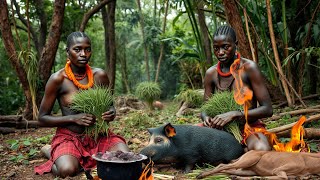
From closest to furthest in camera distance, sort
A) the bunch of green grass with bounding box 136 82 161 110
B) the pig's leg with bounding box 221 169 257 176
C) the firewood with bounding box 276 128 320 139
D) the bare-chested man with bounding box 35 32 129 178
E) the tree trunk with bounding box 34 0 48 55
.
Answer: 1. the pig's leg with bounding box 221 169 257 176
2. the bare-chested man with bounding box 35 32 129 178
3. the firewood with bounding box 276 128 320 139
4. the bunch of green grass with bounding box 136 82 161 110
5. the tree trunk with bounding box 34 0 48 55

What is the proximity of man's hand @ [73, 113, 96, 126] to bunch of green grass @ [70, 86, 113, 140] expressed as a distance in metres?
0.05

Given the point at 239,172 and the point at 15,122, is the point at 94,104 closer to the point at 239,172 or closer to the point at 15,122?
the point at 239,172

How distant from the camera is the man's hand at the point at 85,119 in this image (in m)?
3.09

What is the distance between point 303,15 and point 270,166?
446cm

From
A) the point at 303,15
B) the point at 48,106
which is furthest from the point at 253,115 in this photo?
the point at 303,15

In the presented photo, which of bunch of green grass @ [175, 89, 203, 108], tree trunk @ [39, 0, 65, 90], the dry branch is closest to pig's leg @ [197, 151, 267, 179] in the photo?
the dry branch

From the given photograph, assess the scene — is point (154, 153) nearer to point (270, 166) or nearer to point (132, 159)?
point (132, 159)

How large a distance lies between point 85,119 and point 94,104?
0.52 feet

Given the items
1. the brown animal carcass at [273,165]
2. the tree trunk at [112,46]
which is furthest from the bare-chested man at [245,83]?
the tree trunk at [112,46]

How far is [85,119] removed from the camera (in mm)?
3094

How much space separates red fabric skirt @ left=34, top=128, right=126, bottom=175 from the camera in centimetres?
317

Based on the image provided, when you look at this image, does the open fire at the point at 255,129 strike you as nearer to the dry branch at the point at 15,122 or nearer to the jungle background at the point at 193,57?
the jungle background at the point at 193,57

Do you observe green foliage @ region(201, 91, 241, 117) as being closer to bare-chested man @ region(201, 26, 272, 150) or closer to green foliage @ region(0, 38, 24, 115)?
bare-chested man @ region(201, 26, 272, 150)

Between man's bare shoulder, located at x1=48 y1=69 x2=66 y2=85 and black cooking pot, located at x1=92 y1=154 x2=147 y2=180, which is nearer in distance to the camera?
black cooking pot, located at x1=92 y1=154 x2=147 y2=180
